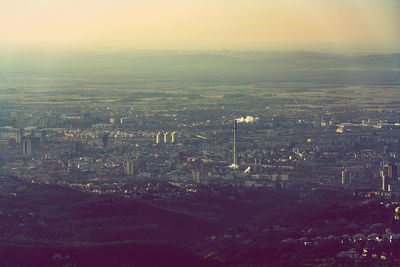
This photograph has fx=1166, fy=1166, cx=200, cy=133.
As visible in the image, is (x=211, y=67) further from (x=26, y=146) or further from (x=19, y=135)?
(x=26, y=146)

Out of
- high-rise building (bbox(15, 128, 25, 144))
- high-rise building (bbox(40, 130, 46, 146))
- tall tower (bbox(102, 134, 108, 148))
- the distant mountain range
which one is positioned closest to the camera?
tall tower (bbox(102, 134, 108, 148))

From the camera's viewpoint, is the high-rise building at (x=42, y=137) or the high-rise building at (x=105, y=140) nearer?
the high-rise building at (x=105, y=140)

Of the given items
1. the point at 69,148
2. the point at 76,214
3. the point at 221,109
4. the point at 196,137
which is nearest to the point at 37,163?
the point at 69,148

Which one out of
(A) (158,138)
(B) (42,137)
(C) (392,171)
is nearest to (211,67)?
(A) (158,138)

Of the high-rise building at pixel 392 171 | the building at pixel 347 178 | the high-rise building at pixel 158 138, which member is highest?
the high-rise building at pixel 392 171

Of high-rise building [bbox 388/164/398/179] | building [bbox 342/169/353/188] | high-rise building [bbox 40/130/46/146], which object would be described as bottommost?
high-rise building [bbox 40/130/46/146]

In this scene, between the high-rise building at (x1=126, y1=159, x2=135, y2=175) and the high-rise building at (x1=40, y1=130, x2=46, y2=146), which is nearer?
the high-rise building at (x1=126, y1=159, x2=135, y2=175)

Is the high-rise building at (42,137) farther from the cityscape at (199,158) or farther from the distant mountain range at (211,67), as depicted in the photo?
the distant mountain range at (211,67)

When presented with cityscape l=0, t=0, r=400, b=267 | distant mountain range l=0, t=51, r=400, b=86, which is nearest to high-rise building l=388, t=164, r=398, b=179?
cityscape l=0, t=0, r=400, b=267

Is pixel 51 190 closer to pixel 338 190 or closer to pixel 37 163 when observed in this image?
pixel 338 190

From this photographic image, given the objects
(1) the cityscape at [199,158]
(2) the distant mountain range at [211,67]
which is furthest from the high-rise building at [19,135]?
(2) the distant mountain range at [211,67]

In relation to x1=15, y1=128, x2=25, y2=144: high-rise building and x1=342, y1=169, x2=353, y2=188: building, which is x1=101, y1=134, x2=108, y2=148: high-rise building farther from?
x1=342, y1=169, x2=353, y2=188: building

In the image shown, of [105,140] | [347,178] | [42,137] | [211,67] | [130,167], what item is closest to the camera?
[347,178]
